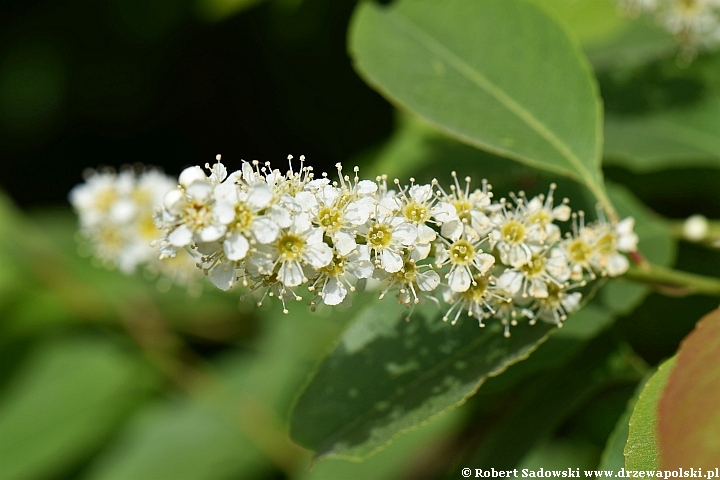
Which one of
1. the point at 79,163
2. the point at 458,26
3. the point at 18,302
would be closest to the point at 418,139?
the point at 458,26

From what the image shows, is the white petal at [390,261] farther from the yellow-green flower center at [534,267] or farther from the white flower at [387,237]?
the yellow-green flower center at [534,267]

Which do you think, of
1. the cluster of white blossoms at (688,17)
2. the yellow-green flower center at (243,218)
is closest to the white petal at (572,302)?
the yellow-green flower center at (243,218)

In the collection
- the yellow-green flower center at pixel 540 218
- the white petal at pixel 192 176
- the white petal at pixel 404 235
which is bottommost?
the yellow-green flower center at pixel 540 218

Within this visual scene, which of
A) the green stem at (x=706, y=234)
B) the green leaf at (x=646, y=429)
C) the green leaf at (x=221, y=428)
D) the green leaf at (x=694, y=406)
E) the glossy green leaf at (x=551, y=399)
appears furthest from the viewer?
the green leaf at (x=221, y=428)

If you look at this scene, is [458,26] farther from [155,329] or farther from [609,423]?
[155,329]

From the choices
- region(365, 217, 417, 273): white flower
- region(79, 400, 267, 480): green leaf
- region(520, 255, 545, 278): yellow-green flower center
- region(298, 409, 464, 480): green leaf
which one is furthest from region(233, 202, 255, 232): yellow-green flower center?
region(79, 400, 267, 480): green leaf
